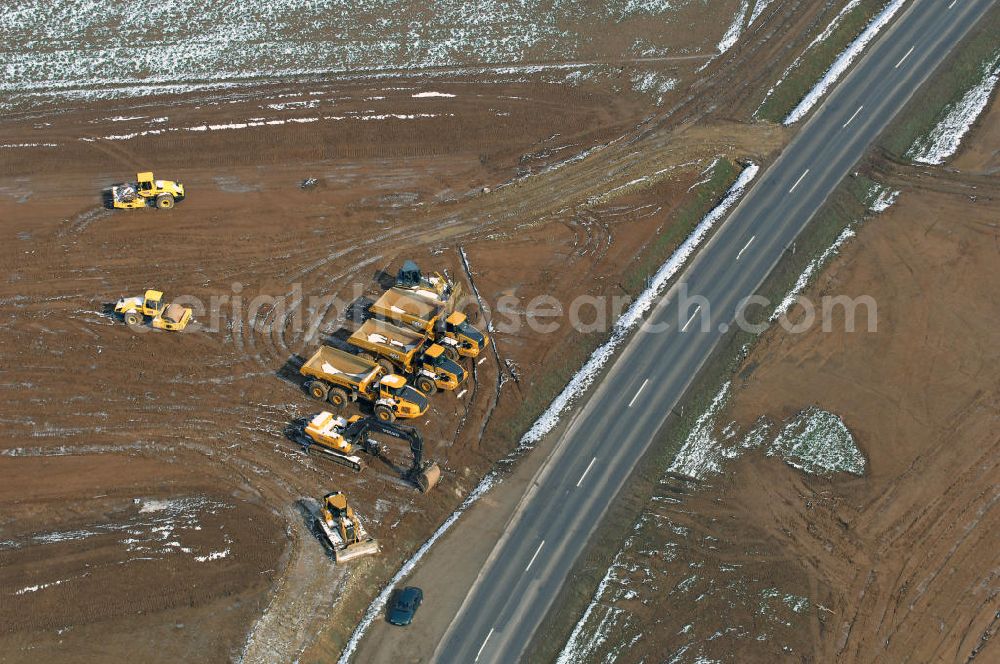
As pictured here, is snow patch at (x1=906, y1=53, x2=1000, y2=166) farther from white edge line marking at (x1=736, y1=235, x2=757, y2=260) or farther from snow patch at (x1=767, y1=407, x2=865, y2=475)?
snow patch at (x1=767, y1=407, x2=865, y2=475)

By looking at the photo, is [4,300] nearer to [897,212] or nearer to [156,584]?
[156,584]

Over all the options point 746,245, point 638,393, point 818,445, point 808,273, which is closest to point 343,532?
point 638,393

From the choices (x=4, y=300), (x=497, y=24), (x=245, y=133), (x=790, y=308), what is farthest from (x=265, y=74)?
(x=790, y=308)

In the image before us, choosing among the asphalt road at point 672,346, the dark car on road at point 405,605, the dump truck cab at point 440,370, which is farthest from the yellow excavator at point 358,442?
the dark car on road at point 405,605

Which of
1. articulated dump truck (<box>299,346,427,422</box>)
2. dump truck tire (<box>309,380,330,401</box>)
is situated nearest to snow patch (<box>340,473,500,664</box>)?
articulated dump truck (<box>299,346,427,422</box>)

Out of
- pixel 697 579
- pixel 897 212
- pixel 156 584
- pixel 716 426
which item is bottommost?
pixel 156 584
